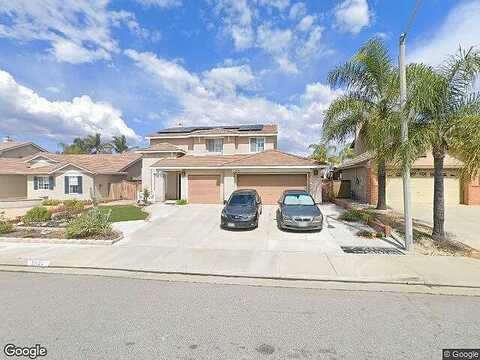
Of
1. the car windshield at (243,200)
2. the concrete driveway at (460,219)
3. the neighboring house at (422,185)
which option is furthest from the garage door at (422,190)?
the car windshield at (243,200)

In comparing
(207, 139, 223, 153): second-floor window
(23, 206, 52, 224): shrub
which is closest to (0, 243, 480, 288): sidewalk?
(23, 206, 52, 224): shrub

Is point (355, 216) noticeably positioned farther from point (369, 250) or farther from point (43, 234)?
point (43, 234)

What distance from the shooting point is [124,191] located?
23.5m

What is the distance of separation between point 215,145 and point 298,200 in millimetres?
14577

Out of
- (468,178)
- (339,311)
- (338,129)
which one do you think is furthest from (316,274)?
(338,129)

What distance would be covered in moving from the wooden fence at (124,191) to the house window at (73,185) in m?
2.51

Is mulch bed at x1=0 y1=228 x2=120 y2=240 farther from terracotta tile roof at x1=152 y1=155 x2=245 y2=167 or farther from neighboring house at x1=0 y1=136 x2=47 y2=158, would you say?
neighboring house at x1=0 y1=136 x2=47 y2=158

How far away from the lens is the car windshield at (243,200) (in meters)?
12.2

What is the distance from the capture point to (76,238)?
9.48m

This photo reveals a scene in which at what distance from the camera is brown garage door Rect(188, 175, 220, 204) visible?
1864cm

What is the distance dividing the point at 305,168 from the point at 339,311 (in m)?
13.6

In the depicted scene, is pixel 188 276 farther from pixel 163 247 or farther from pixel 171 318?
pixel 163 247

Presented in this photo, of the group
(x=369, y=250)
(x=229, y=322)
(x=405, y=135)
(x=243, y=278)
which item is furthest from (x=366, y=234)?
(x=229, y=322)

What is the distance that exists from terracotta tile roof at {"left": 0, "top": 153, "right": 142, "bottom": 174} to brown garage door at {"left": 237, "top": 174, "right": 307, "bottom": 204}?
14.1 meters
